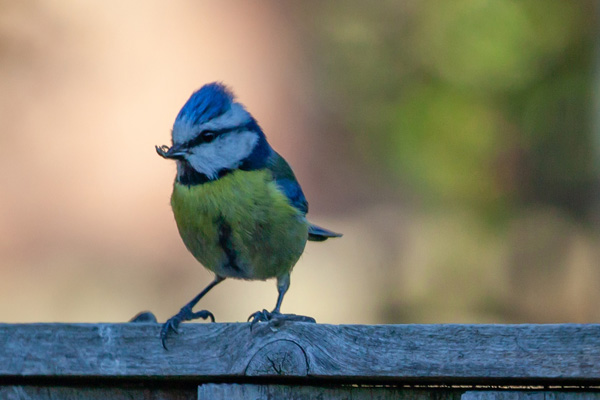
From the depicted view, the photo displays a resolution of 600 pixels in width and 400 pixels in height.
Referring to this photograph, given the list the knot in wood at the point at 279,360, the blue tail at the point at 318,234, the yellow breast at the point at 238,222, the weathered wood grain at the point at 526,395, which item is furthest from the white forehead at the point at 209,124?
the weathered wood grain at the point at 526,395

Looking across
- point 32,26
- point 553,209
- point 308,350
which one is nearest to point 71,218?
point 32,26

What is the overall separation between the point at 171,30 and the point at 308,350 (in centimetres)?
337

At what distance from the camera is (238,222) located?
233 centimetres

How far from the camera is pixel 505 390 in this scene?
157cm

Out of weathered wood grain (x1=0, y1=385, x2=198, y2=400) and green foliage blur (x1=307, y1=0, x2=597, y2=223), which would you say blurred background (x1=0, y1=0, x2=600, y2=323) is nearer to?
green foliage blur (x1=307, y1=0, x2=597, y2=223)

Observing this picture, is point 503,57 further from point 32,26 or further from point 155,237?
point 32,26

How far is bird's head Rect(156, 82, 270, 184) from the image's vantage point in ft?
7.48

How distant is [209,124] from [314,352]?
936mm

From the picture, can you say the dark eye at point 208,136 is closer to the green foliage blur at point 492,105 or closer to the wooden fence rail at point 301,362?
the wooden fence rail at point 301,362

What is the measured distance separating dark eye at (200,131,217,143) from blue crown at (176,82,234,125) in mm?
40

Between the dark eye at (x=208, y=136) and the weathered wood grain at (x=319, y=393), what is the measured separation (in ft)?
2.94

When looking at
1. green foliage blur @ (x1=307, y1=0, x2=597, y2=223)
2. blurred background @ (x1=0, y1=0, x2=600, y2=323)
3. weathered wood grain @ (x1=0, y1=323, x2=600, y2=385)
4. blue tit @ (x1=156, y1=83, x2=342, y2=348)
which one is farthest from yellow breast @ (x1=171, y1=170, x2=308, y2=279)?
green foliage blur @ (x1=307, y1=0, x2=597, y2=223)

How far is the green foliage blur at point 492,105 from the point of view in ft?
13.6

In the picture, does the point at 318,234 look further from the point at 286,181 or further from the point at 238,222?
the point at 238,222
